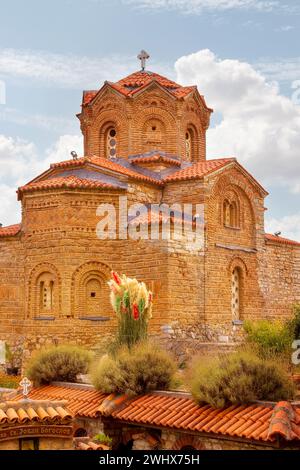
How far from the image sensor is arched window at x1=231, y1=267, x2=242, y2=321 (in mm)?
21703

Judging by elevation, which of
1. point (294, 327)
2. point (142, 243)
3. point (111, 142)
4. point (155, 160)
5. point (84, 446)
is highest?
point (111, 142)

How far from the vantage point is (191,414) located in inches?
418

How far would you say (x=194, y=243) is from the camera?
20.0 m

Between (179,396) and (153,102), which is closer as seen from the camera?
(179,396)

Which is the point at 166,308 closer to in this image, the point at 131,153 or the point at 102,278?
the point at 102,278

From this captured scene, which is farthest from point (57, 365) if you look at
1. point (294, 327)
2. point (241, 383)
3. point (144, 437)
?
point (294, 327)

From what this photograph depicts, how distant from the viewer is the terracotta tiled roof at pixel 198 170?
21.2 m

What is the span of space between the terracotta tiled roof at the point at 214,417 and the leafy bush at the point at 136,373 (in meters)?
0.29

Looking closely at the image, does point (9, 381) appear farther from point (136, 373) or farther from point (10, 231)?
Result: point (136, 373)

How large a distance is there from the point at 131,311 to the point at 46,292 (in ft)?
21.9

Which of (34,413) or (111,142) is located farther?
(111,142)

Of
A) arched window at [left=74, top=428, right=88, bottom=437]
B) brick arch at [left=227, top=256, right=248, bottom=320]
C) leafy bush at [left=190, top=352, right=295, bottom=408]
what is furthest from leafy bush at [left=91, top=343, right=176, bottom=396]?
brick arch at [left=227, top=256, right=248, bottom=320]
